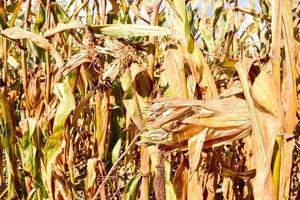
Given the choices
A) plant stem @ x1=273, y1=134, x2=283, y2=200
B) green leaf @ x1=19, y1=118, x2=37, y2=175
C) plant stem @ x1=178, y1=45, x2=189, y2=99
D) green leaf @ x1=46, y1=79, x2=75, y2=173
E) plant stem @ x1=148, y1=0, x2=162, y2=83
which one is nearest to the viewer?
plant stem @ x1=273, y1=134, x2=283, y2=200

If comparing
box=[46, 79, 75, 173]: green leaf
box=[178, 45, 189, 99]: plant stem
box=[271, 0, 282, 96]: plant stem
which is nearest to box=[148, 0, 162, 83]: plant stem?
box=[178, 45, 189, 99]: plant stem

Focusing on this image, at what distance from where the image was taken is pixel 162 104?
2.66 ft

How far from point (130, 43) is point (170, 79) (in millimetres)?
Answer: 185

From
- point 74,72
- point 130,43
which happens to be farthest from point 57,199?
point 130,43

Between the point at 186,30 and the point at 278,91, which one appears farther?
the point at 186,30

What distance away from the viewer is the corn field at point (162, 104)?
75 centimetres

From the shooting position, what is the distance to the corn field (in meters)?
0.75

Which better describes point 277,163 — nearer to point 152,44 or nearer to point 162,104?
point 162,104

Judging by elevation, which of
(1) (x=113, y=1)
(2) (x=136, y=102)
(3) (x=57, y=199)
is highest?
(1) (x=113, y=1)

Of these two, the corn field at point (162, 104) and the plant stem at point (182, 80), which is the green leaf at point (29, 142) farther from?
the plant stem at point (182, 80)

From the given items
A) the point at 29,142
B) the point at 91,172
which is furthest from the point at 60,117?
the point at 29,142

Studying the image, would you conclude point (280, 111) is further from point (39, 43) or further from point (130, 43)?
point (39, 43)

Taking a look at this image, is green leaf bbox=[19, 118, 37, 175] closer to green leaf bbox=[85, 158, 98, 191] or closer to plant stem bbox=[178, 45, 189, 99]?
green leaf bbox=[85, 158, 98, 191]

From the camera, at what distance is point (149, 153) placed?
1.21 m
